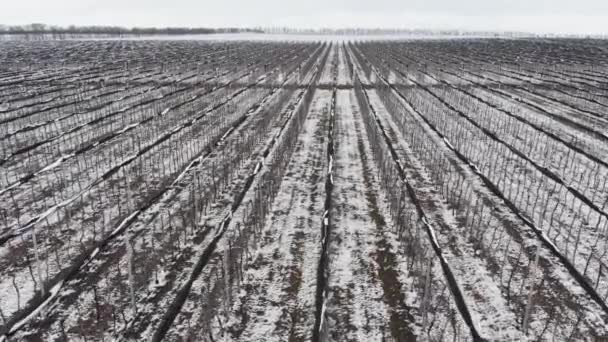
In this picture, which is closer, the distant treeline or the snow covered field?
the snow covered field

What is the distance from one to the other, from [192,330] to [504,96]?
1784 centimetres

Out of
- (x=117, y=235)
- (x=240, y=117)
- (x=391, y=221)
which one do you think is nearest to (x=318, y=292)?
(x=391, y=221)

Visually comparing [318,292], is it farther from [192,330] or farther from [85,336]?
[85,336]

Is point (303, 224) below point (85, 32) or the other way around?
below

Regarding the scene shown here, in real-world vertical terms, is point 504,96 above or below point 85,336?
above

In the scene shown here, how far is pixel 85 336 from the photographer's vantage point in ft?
14.3

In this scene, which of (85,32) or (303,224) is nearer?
(303,224)

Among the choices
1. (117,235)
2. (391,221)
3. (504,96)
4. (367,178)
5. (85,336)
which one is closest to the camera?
(85,336)

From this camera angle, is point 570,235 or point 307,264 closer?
point 307,264

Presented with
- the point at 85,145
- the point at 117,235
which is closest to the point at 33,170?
the point at 85,145

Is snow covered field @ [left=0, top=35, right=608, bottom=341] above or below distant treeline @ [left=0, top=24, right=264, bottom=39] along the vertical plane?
below

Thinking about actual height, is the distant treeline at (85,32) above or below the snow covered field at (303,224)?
above

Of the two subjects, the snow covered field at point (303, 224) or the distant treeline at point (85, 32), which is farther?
the distant treeline at point (85, 32)

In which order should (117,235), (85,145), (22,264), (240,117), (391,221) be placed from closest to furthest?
(22,264) → (117,235) → (391,221) → (85,145) → (240,117)
